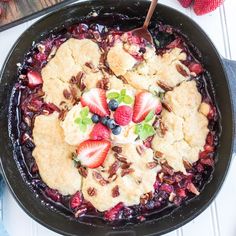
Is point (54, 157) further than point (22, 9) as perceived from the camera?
No

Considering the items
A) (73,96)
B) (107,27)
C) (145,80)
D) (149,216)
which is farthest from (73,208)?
(107,27)

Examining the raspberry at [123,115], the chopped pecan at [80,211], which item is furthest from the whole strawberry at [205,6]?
the chopped pecan at [80,211]

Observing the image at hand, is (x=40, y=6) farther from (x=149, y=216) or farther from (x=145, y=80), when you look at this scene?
(x=149, y=216)

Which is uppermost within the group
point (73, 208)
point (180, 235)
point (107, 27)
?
point (107, 27)

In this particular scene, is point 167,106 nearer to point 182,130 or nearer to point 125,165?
point 182,130

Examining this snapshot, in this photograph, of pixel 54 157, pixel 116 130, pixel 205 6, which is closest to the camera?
pixel 116 130

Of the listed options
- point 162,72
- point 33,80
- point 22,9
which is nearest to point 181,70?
point 162,72

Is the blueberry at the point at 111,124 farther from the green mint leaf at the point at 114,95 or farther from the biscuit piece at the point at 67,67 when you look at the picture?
the biscuit piece at the point at 67,67
